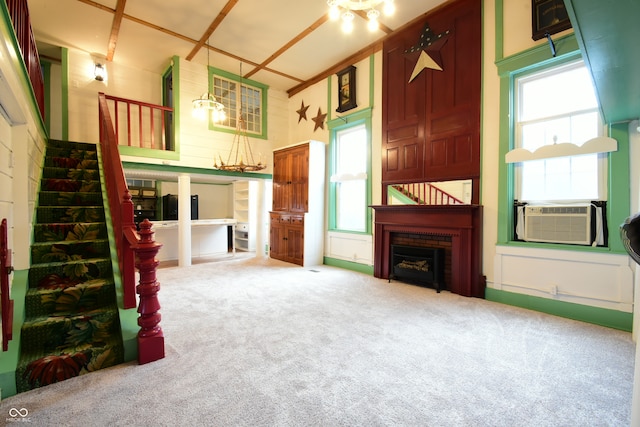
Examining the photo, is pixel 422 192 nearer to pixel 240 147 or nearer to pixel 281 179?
A: pixel 281 179

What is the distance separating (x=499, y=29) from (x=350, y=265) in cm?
419

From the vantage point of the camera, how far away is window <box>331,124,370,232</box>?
5508 millimetres

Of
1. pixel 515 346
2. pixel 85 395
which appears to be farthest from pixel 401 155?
pixel 85 395

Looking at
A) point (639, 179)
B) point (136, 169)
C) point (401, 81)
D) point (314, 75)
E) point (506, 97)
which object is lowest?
point (639, 179)

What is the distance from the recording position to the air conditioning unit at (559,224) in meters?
3.05

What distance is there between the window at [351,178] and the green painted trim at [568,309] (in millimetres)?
2387

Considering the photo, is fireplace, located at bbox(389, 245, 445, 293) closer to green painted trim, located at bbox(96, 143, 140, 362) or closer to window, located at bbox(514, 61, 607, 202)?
window, located at bbox(514, 61, 607, 202)

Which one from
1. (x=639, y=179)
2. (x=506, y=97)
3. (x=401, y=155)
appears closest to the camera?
(x=639, y=179)

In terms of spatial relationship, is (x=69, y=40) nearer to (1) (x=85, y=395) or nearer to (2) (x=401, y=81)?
(2) (x=401, y=81)

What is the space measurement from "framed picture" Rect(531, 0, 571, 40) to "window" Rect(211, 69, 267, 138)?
5261 mm

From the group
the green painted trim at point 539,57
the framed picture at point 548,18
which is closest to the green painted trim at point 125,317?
the green painted trim at point 539,57

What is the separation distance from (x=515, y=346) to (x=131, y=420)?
109 inches

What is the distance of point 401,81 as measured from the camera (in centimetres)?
466

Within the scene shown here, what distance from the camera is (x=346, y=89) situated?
5586 millimetres
